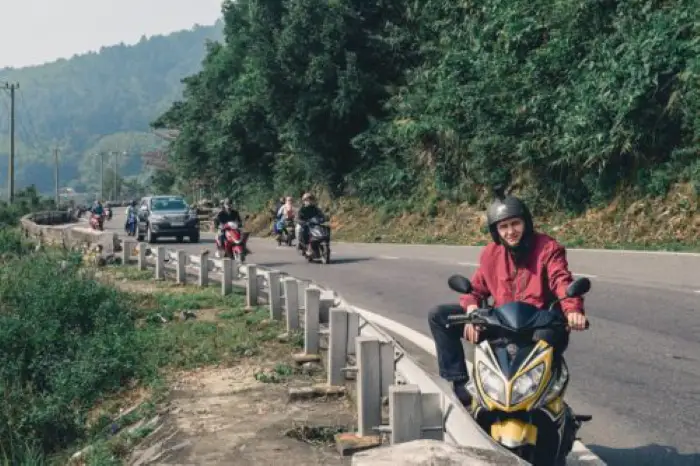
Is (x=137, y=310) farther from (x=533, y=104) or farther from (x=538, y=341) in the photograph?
(x=533, y=104)

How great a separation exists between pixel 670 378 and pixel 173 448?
429cm

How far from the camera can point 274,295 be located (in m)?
11.4

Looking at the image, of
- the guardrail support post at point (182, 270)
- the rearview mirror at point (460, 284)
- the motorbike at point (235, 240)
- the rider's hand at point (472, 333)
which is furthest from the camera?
the motorbike at point (235, 240)

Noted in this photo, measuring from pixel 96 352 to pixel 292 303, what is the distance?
8.76ft

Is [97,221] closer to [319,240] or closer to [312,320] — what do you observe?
[319,240]

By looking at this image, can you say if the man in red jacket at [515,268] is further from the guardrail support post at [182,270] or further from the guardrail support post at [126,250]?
the guardrail support post at [126,250]

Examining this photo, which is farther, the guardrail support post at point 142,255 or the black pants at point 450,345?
the guardrail support post at point 142,255

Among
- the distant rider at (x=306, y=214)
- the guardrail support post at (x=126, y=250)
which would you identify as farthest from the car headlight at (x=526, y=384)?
the guardrail support post at (x=126, y=250)

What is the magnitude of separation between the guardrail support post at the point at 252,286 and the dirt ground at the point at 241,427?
4372 mm

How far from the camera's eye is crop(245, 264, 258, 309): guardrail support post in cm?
1272

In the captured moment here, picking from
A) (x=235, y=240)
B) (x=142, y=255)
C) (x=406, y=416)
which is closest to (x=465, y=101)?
(x=235, y=240)

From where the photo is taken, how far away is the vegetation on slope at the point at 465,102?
21.9 meters

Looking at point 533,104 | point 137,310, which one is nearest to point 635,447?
point 137,310

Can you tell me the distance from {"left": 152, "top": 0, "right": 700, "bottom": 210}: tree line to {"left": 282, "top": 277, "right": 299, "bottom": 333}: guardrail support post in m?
13.9
